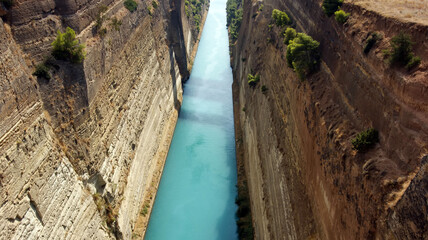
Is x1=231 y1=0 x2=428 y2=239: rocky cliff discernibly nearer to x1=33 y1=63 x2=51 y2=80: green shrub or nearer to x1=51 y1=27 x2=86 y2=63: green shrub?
x1=51 y1=27 x2=86 y2=63: green shrub

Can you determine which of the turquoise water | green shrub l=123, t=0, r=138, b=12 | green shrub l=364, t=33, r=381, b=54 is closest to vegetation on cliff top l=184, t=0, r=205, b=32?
the turquoise water

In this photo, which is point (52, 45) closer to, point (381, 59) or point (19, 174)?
point (19, 174)

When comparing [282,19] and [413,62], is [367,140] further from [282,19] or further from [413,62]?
[282,19]

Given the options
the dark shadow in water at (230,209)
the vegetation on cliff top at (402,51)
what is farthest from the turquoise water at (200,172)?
the vegetation on cliff top at (402,51)

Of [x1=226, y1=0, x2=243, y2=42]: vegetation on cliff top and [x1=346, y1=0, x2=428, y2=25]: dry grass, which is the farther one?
[x1=226, y1=0, x2=243, y2=42]: vegetation on cliff top

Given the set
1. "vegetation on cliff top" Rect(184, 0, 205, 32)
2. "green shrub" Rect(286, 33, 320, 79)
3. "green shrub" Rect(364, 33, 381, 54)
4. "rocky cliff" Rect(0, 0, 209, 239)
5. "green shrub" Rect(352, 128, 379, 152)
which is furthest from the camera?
"vegetation on cliff top" Rect(184, 0, 205, 32)

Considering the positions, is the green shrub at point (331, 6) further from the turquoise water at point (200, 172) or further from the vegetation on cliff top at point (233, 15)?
the vegetation on cliff top at point (233, 15)

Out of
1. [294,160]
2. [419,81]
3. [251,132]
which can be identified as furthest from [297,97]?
[251,132]
